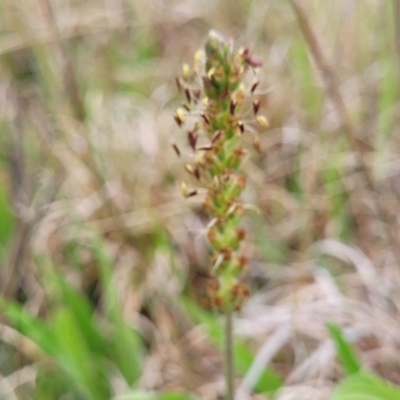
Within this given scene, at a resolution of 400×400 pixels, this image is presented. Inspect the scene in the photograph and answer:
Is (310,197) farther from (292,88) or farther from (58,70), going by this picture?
(58,70)

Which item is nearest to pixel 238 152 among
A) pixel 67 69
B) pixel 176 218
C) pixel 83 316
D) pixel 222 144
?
pixel 222 144

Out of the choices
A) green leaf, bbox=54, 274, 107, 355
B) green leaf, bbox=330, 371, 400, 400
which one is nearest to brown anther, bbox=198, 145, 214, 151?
green leaf, bbox=330, 371, 400, 400

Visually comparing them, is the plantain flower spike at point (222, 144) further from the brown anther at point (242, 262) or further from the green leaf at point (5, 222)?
the green leaf at point (5, 222)

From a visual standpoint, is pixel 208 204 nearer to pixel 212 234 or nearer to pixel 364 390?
pixel 212 234

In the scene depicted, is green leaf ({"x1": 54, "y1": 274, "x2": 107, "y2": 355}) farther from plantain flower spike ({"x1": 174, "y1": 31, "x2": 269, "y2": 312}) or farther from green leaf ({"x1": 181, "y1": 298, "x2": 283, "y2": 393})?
plantain flower spike ({"x1": 174, "y1": 31, "x2": 269, "y2": 312})

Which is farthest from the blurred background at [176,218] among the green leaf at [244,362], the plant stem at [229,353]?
the plant stem at [229,353]
